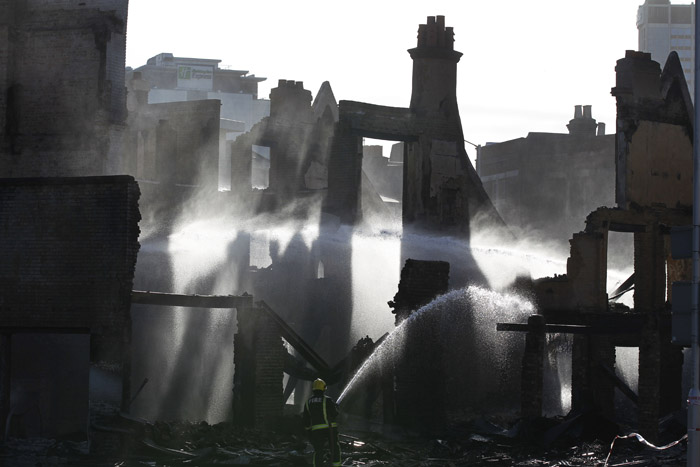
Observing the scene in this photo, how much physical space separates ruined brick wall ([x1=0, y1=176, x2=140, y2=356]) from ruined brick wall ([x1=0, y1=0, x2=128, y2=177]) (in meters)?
5.07

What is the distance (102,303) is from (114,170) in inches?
250

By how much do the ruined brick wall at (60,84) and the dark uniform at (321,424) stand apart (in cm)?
1148

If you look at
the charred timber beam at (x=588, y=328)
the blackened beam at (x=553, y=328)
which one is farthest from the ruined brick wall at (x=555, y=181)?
the blackened beam at (x=553, y=328)

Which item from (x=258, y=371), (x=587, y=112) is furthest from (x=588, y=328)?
(x=587, y=112)

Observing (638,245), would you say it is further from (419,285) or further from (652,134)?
(419,285)

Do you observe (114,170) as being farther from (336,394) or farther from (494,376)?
(494,376)

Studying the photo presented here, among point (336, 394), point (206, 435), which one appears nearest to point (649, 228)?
point (336, 394)

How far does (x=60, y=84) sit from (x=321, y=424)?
512 inches

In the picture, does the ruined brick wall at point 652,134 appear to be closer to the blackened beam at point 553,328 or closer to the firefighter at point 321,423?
the blackened beam at point 553,328

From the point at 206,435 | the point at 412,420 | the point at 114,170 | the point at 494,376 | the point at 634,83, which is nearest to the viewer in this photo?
the point at 206,435

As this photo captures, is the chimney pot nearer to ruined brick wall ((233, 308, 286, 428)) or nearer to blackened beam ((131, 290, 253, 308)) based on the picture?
ruined brick wall ((233, 308, 286, 428))

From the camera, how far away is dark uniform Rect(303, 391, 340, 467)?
15.5m

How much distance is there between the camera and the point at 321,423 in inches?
610

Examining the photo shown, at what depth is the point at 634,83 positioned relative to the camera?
29469 mm
